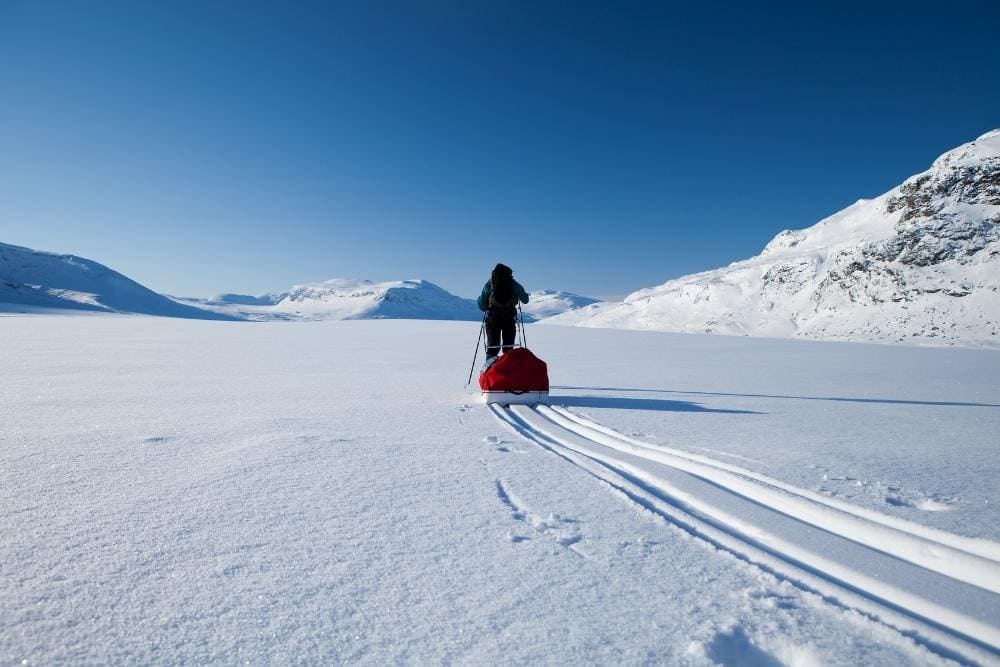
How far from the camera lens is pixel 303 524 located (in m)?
2.57

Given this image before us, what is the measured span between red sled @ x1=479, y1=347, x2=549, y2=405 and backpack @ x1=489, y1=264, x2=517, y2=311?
1.82 metres

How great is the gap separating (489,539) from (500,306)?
6.36 m

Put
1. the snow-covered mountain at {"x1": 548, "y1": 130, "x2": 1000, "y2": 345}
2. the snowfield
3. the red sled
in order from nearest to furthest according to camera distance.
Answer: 1. the snowfield
2. the red sled
3. the snow-covered mountain at {"x1": 548, "y1": 130, "x2": 1000, "y2": 345}

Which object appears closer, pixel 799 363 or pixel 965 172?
pixel 799 363

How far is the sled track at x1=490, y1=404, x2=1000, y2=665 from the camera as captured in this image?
183 centimetres

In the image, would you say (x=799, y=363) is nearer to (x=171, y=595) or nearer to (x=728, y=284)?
(x=171, y=595)

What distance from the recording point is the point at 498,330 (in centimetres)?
884

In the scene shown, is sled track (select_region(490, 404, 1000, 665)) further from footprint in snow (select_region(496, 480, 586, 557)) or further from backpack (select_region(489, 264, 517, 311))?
backpack (select_region(489, 264, 517, 311))

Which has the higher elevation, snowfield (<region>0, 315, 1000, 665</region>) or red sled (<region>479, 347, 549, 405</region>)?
red sled (<region>479, 347, 549, 405</region>)

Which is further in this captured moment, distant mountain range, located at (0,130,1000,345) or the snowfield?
distant mountain range, located at (0,130,1000,345)

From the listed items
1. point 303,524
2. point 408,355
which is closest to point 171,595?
point 303,524

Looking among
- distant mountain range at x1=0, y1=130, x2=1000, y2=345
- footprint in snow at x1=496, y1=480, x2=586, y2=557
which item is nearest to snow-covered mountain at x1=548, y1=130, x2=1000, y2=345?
distant mountain range at x1=0, y1=130, x2=1000, y2=345

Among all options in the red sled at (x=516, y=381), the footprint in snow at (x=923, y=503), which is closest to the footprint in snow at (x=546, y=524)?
the footprint in snow at (x=923, y=503)

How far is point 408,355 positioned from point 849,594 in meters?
13.6
